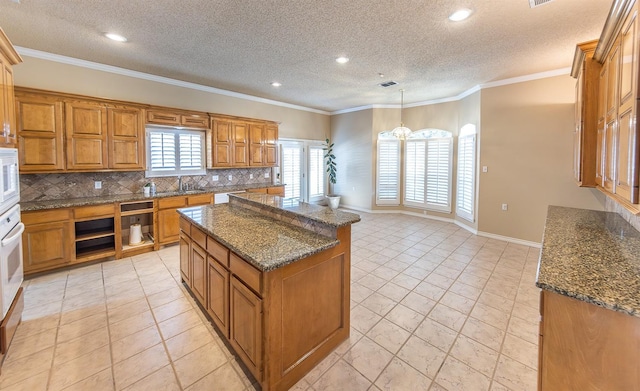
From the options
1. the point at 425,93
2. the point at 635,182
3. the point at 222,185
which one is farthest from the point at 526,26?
the point at 222,185

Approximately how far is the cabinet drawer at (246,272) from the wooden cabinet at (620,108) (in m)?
2.04

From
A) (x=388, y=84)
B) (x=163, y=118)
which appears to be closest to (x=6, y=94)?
(x=163, y=118)

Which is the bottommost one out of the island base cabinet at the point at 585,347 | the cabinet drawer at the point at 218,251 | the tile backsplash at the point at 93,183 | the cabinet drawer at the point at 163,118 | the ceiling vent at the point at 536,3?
the island base cabinet at the point at 585,347

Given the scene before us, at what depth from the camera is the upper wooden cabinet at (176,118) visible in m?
4.33

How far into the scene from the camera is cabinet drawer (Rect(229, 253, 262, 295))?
164 centimetres

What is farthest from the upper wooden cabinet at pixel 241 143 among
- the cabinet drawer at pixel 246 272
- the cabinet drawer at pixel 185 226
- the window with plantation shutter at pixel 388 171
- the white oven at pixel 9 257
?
the cabinet drawer at pixel 246 272

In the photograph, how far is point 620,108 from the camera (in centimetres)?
167

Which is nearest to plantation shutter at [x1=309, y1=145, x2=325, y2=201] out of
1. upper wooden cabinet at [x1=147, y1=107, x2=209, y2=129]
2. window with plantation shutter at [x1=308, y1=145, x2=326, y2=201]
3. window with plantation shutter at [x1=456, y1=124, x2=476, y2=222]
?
window with plantation shutter at [x1=308, y1=145, x2=326, y2=201]

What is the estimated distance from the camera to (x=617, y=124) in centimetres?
174

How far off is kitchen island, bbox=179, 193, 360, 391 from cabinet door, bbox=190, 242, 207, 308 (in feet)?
0.03

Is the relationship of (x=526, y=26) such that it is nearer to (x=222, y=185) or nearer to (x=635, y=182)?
(x=635, y=182)

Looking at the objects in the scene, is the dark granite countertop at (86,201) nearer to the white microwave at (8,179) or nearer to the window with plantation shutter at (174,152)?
the window with plantation shutter at (174,152)

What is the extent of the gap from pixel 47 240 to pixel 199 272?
94.1 inches

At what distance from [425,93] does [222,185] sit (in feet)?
15.5
